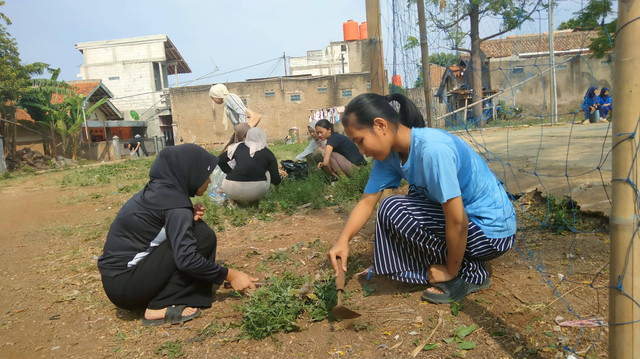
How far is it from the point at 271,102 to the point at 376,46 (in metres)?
25.1

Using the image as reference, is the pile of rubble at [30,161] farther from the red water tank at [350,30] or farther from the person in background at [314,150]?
the red water tank at [350,30]

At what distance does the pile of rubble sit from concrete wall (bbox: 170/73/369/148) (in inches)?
397

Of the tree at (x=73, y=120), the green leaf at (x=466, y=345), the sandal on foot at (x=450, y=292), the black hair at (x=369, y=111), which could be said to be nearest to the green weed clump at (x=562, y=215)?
the sandal on foot at (x=450, y=292)

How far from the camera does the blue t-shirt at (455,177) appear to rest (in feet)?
6.23

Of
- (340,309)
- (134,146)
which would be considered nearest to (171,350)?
(340,309)

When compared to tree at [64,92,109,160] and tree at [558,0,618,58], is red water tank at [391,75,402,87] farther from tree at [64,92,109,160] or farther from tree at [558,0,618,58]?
tree at [64,92,109,160]

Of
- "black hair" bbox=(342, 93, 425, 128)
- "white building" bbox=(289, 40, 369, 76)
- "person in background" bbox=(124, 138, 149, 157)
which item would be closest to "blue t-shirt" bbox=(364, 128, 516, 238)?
"black hair" bbox=(342, 93, 425, 128)

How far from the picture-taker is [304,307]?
231 centimetres

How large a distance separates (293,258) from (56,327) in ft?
5.19

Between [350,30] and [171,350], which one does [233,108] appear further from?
[350,30]

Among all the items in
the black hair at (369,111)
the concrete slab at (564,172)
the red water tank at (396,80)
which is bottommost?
the concrete slab at (564,172)

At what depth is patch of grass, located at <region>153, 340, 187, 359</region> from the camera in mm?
2105

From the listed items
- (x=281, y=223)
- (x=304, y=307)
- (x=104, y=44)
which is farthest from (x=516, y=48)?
(x=104, y=44)

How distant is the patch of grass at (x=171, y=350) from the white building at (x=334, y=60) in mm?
34333
